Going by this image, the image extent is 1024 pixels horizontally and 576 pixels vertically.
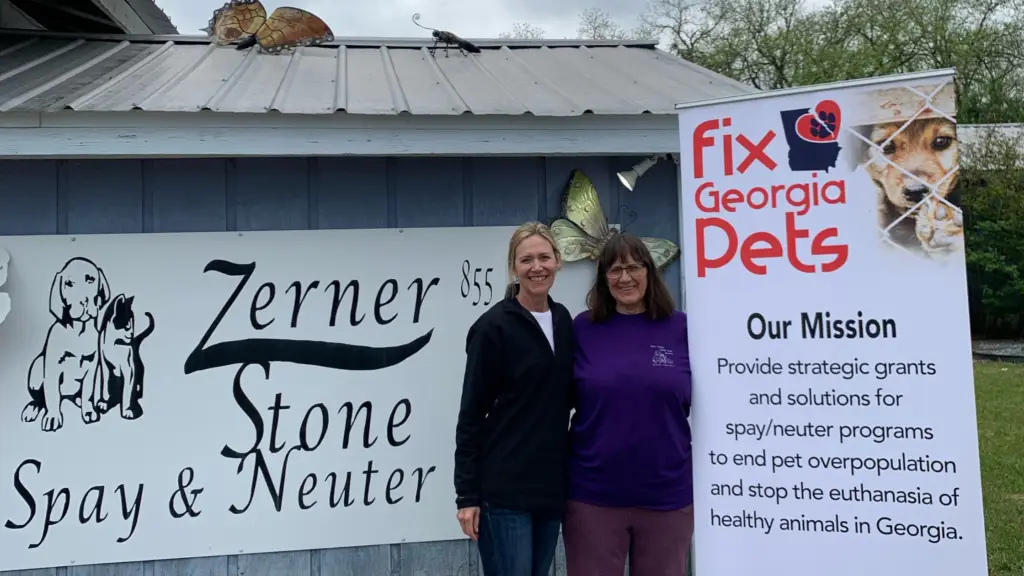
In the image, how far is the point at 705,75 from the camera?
3002 mm

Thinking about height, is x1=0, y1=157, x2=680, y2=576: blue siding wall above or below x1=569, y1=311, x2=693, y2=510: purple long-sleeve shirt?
above

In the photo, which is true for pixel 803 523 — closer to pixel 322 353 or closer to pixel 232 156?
pixel 322 353

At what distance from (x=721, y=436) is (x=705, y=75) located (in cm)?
166

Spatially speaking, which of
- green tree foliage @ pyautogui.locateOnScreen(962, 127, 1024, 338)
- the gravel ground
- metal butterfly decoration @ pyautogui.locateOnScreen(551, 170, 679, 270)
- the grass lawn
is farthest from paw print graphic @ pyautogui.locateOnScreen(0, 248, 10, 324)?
green tree foliage @ pyautogui.locateOnScreen(962, 127, 1024, 338)

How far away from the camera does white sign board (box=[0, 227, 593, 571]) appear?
2.47m

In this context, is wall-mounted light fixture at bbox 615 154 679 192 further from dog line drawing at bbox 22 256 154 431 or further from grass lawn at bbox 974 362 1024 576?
grass lawn at bbox 974 362 1024 576

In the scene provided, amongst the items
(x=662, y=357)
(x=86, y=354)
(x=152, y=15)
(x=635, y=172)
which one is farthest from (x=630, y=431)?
(x=152, y=15)

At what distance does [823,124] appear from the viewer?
1887mm

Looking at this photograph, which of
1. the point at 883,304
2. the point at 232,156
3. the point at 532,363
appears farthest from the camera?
the point at 232,156

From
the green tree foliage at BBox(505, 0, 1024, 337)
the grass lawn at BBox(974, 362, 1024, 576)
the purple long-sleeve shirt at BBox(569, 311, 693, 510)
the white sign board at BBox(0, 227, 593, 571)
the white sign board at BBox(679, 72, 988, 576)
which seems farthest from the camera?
the green tree foliage at BBox(505, 0, 1024, 337)

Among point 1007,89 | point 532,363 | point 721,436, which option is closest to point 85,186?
point 532,363

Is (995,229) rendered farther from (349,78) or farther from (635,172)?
(349,78)

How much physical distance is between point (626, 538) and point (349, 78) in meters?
1.94

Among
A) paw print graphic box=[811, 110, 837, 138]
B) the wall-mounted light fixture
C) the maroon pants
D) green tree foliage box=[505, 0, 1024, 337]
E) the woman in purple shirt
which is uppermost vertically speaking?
green tree foliage box=[505, 0, 1024, 337]
